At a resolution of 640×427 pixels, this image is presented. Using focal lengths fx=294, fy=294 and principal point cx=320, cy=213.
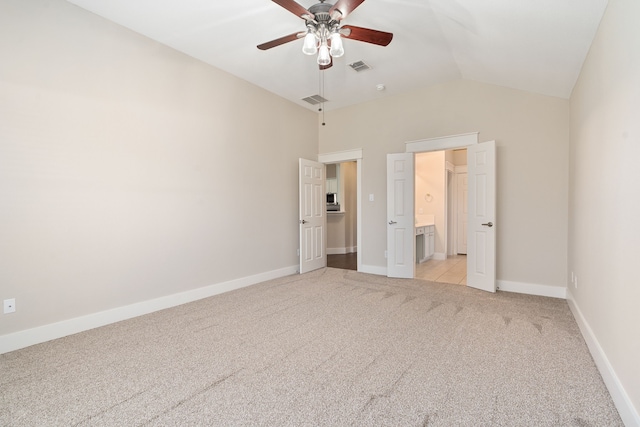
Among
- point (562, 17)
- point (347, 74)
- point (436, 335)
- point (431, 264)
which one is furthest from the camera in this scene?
point (431, 264)

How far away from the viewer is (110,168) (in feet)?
9.78

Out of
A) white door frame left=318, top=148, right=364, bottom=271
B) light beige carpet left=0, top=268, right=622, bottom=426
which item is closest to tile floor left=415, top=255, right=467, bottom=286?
white door frame left=318, top=148, right=364, bottom=271

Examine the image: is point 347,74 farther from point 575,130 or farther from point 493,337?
point 493,337

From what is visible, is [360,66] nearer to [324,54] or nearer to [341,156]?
[324,54]

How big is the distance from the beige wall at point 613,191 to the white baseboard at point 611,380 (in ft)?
0.10

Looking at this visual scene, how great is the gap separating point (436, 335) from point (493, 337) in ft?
1.56

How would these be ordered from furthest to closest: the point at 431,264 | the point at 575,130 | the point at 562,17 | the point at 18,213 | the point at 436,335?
the point at 431,264 < the point at 575,130 < the point at 436,335 < the point at 18,213 < the point at 562,17

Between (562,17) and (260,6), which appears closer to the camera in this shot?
(562,17)

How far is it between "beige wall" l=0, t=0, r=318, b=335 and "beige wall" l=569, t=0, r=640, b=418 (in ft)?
12.7

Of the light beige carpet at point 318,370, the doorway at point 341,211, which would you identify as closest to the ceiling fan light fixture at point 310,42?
the light beige carpet at point 318,370

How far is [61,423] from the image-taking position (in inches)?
61.3

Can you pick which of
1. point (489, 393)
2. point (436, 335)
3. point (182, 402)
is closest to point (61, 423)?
point (182, 402)

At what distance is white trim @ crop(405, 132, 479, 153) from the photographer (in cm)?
425

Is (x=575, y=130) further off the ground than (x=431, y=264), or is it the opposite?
(x=575, y=130)
